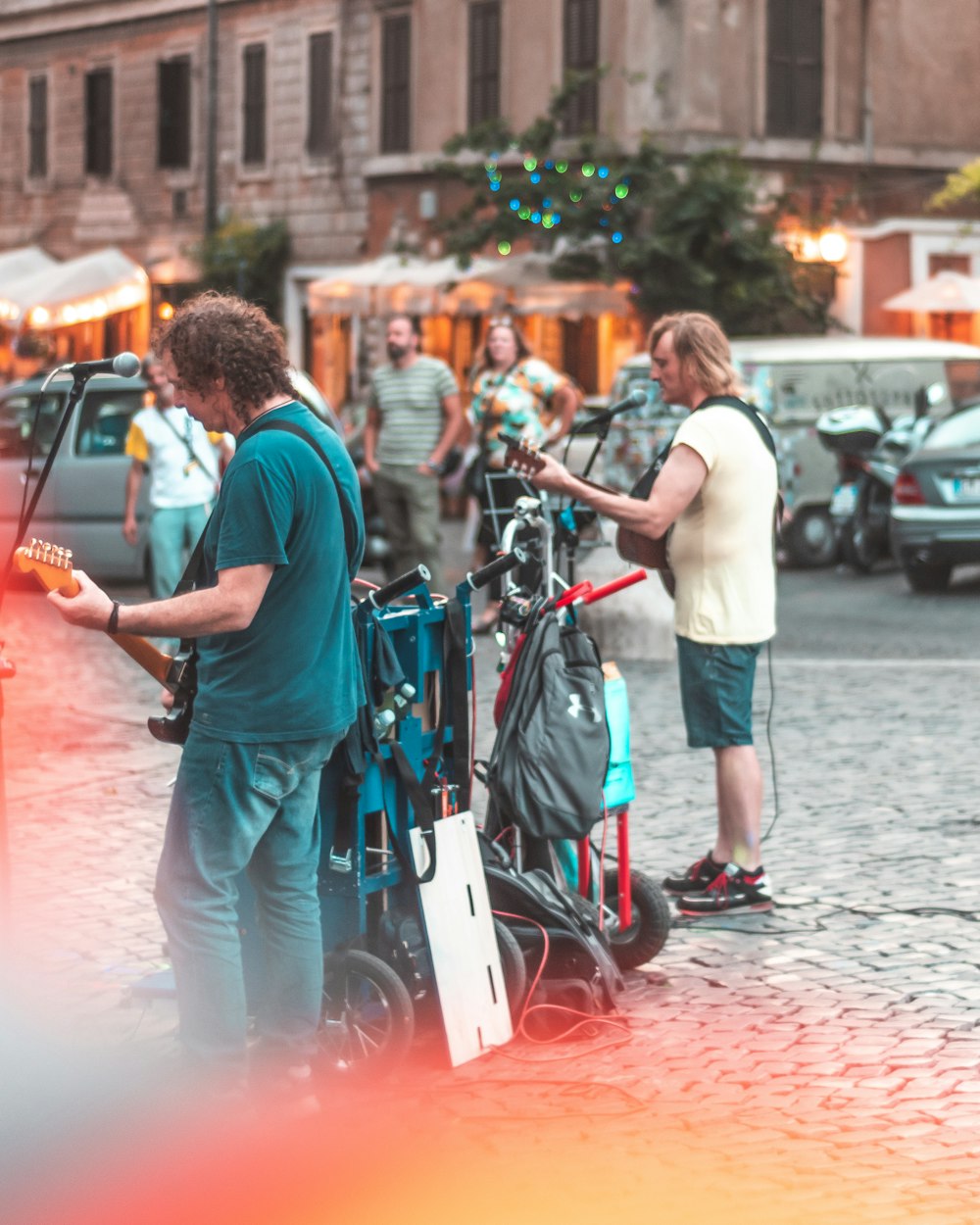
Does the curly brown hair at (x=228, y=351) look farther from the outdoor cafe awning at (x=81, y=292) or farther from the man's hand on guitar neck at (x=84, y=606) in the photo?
the outdoor cafe awning at (x=81, y=292)

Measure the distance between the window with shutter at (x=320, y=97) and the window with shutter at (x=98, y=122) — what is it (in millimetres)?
6420

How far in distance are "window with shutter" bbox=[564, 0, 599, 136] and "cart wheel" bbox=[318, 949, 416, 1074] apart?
24.4m

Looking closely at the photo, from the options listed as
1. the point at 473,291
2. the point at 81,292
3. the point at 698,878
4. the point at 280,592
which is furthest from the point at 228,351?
the point at 81,292

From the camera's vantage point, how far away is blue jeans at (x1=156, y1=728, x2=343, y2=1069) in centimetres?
496

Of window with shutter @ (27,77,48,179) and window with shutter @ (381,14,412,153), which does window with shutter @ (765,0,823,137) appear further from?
window with shutter @ (27,77,48,179)

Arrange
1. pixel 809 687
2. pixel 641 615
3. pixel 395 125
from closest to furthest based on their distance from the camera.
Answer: pixel 809 687, pixel 641 615, pixel 395 125

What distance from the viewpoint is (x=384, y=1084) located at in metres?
5.44

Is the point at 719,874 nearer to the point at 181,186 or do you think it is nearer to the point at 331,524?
the point at 331,524

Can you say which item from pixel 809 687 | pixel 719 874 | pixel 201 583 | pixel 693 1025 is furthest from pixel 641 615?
pixel 201 583

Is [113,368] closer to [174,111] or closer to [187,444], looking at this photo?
[187,444]

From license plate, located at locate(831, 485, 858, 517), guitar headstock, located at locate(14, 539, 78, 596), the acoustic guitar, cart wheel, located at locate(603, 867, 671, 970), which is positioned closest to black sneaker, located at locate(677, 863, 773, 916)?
cart wheel, located at locate(603, 867, 671, 970)

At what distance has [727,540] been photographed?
7.12 metres

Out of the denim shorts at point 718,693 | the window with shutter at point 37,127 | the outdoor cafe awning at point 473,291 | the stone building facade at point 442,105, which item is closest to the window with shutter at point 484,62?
the stone building facade at point 442,105

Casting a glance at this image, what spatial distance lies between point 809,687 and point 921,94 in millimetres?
20107
